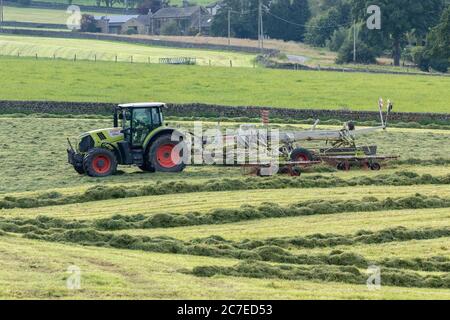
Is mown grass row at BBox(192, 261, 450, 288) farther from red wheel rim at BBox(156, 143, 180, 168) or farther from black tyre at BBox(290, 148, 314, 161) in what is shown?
black tyre at BBox(290, 148, 314, 161)

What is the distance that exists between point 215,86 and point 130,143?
32.4 m

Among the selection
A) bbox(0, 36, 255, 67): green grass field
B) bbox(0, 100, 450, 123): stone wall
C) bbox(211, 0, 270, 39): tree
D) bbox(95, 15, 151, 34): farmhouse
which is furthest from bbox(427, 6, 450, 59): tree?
bbox(95, 15, 151, 34): farmhouse

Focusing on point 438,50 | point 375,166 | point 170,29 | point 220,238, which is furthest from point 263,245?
point 170,29

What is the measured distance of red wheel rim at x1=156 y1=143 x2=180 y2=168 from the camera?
1291 inches

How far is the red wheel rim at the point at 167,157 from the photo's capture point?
108ft

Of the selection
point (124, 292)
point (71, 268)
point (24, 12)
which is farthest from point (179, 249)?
point (24, 12)

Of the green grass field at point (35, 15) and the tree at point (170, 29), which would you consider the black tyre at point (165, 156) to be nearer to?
the green grass field at point (35, 15)

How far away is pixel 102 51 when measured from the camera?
99500 mm

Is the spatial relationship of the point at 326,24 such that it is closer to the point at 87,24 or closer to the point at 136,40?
A: the point at 136,40

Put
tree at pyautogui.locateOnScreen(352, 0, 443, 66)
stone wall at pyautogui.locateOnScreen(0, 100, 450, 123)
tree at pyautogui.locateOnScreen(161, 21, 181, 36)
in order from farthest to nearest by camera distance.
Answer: tree at pyautogui.locateOnScreen(161, 21, 181, 36) → tree at pyautogui.locateOnScreen(352, 0, 443, 66) → stone wall at pyautogui.locateOnScreen(0, 100, 450, 123)

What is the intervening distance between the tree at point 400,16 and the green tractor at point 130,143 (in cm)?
7057

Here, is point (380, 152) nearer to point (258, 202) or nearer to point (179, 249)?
point (258, 202)
